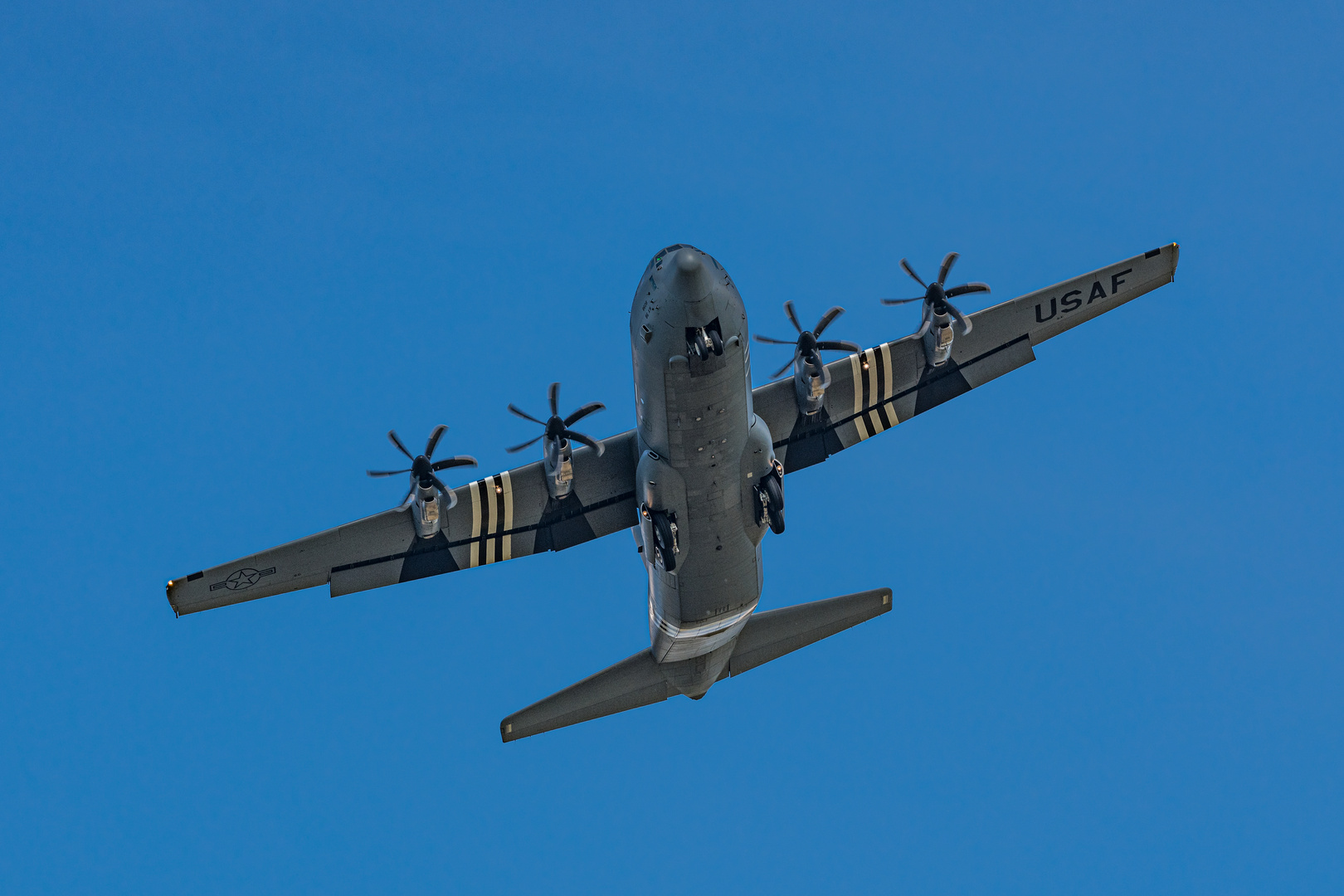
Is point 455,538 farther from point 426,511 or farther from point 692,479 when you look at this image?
point 692,479

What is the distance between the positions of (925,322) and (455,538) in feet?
48.5

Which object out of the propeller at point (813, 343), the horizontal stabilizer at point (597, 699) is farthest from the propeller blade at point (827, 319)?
the horizontal stabilizer at point (597, 699)

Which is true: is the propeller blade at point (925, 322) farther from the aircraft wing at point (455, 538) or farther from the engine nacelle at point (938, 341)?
the aircraft wing at point (455, 538)

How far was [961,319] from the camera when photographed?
41.6 metres

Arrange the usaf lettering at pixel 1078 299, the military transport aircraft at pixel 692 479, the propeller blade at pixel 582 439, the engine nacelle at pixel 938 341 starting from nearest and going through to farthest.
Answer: the military transport aircraft at pixel 692 479
the propeller blade at pixel 582 439
the engine nacelle at pixel 938 341
the usaf lettering at pixel 1078 299

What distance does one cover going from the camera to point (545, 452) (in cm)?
3991

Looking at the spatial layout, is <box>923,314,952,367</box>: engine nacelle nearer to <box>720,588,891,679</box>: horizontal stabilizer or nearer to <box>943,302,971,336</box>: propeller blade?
<box>943,302,971,336</box>: propeller blade

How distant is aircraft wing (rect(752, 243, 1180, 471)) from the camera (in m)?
43.3

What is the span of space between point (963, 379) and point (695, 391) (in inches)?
440

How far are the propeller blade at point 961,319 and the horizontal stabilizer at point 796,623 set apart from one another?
335 inches

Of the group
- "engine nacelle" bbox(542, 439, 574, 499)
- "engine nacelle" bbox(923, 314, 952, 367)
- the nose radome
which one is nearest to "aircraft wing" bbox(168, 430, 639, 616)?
"engine nacelle" bbox(542, 439, 574, 499)

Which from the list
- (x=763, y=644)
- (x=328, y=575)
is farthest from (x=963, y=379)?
(x=328, y=575)

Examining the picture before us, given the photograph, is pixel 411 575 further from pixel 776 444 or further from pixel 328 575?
pixel 776 444

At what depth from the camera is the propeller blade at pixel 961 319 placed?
41531 mm
